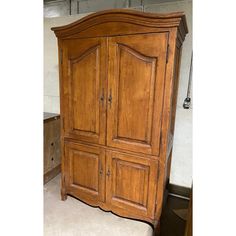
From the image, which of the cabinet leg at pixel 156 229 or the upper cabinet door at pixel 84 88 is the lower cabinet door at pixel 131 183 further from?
the upper cabinet door at pixel 84 88

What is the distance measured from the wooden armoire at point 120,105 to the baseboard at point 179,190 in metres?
0.76

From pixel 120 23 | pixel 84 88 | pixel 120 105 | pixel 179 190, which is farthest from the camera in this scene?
pixel 179 190

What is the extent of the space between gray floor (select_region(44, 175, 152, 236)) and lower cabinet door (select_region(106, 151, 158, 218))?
169 mm

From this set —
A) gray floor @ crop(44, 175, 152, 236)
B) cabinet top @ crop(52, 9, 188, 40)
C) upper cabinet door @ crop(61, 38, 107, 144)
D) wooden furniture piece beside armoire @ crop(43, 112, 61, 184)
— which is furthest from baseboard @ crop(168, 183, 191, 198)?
cabinet top @ crop(52, 9, 188, 40)

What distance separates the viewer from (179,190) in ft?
7.48

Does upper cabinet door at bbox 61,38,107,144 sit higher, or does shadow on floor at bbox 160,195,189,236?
upper cabinet door at bbox 61,38,107,144

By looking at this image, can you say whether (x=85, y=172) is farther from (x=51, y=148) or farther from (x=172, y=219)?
(x=172, y=219)

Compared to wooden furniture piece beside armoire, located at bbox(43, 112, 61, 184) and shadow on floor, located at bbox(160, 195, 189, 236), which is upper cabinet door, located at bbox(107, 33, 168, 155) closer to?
shadow on floor, located at bbox(160, 195, 189, 236)

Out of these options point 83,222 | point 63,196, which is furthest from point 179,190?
point 63,196

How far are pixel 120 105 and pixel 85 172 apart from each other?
0.81 metres

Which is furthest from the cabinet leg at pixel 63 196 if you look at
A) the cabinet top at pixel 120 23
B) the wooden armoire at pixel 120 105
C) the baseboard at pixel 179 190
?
the cabinet top at pixel 120 23

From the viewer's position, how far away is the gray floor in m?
1.67
